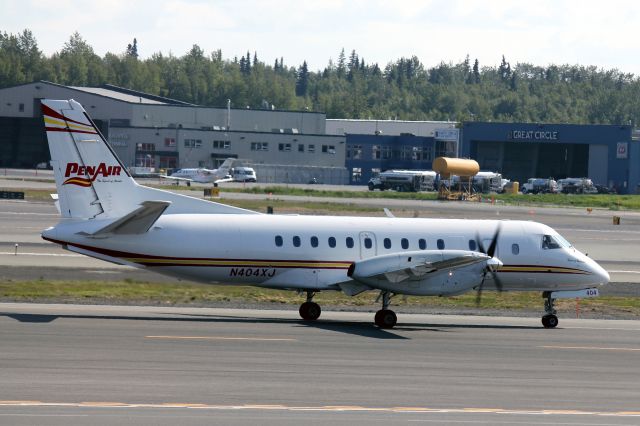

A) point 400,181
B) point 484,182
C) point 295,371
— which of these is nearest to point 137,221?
point 295,371

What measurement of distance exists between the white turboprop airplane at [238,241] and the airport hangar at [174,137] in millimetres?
103954

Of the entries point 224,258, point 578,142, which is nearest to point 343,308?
point 224,258

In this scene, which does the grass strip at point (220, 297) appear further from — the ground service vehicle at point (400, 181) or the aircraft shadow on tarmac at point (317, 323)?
the ground service vehicle at point (400, 181)

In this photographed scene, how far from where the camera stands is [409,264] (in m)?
30.4

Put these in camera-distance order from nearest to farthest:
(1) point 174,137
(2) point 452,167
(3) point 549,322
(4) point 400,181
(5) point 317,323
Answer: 1. (5) point 317,323
2. (3) point 549,322
3. (2) point 452,167
4. (4) point 400,181
5. (1) point 174,137

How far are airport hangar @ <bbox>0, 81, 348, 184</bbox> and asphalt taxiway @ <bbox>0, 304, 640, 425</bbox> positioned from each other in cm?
10701

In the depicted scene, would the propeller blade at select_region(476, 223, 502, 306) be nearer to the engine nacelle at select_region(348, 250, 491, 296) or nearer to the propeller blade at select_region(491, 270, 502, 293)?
the propeller blade at select_region(491, 270, 502, 293)

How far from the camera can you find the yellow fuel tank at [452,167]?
10850cm

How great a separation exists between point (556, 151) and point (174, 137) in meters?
51.9

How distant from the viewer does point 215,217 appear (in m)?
31.5

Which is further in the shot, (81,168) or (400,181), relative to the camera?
(400,181)

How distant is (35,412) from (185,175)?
101 meters

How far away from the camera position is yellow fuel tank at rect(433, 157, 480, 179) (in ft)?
356

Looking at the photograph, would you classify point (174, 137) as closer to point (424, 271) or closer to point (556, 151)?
point (556, 151)
